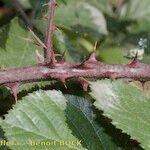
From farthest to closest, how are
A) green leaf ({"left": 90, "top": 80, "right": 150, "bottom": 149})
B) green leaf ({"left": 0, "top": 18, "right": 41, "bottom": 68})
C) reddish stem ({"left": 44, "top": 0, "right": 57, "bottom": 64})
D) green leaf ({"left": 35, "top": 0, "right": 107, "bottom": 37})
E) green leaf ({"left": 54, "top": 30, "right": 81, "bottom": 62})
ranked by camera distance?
green leaf ({"left": 35, "top": 0, "right": 107, "bottom": 37})
green leaf ({"left": 54, "top": 30, "right": 81, "bottom": 62})
green leaf ({"left": 0, "top": 18, "right": 41, "bottom": 68})
reddish stem ({"left": 44, "top": 0, "right": 57, "bottom": 64})
green leaf ({"left": 90, "top": 80, "right": 150, "bottom": 149})

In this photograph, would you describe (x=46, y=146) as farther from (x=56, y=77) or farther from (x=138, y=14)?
(x=138, y=14)

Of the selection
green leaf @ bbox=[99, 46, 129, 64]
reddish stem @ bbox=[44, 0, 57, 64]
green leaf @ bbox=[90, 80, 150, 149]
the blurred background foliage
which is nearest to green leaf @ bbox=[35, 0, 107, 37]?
the blurred background foliage

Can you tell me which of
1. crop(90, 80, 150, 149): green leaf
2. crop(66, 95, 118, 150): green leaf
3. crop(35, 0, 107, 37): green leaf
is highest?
crop(35, 0, 107, 37): green leaf

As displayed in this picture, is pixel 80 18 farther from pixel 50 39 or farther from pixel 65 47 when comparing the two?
pixel 50 39

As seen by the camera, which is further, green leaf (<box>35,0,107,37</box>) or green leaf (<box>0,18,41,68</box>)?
green leaf (<box>35,0,107,37</box>)

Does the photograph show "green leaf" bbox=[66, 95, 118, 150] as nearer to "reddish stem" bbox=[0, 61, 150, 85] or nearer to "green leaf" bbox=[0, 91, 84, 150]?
"green leaf" bbox=[0, 91, 84, 150]

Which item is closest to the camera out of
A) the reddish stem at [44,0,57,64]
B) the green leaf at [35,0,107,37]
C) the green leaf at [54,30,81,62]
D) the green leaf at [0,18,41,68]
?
the reddish stem at [44,0,57,64]

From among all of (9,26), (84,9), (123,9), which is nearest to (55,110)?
(9,26)

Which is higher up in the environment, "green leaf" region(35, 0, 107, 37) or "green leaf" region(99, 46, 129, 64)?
"green leaf" region(35, 0, 107, 37)
